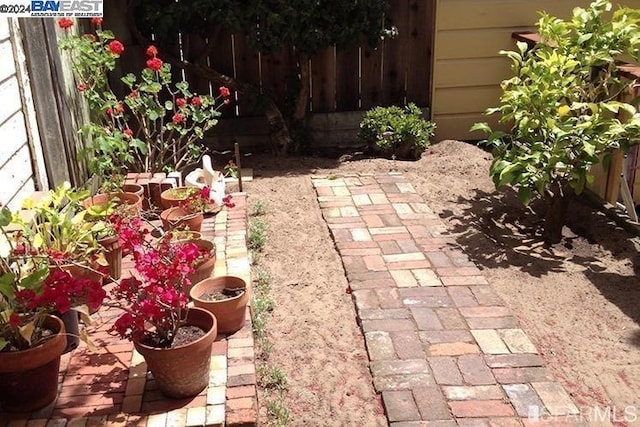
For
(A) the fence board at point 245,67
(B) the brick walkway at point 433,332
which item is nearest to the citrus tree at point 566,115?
(B) the brick walkway at point 433,332

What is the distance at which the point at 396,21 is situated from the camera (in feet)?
21.8

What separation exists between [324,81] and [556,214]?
3.16 metres

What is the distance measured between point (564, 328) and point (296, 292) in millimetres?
1526

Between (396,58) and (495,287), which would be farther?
(396,58)

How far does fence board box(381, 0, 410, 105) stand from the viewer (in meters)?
6.62

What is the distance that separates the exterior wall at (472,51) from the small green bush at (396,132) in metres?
0.53

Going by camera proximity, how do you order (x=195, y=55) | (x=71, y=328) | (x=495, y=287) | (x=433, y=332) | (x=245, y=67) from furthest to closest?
(x=245, y=67) → (x=195, y=55) → (x=495, y=287) → (x=433, y=332) → (x=71, y=328)

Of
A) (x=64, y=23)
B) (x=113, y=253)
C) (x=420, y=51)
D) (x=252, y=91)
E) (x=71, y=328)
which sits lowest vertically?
(x=71, y=328)

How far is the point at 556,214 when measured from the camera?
447 centimetres

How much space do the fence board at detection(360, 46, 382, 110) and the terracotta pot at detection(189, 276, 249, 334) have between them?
4.06m

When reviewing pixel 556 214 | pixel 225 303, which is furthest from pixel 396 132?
pixel 225 303

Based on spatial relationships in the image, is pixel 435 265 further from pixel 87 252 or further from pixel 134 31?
pixel 134 31

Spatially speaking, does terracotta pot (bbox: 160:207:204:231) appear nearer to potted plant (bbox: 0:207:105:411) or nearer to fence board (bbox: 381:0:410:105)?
potted plant (bbox: 0:207:105:411)

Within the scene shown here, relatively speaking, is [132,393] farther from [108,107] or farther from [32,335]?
[108,107]
